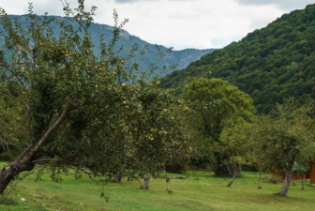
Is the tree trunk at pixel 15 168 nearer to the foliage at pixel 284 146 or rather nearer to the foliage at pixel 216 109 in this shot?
the foliage at pixel 284 146

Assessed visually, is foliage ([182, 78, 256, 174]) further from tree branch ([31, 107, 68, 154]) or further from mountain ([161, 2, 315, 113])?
tree branch ([31, 107, 68, 154])

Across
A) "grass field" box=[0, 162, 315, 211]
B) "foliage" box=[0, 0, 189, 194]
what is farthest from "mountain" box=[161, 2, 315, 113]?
"foliage" box=[0, 0, 189, 194]

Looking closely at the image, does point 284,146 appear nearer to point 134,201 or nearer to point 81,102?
point 134,201

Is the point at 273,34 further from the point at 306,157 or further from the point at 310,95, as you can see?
the point at 306,157

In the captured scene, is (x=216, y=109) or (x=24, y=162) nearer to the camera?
(x=24, y=162)

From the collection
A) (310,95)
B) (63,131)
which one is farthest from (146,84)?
(310,95)

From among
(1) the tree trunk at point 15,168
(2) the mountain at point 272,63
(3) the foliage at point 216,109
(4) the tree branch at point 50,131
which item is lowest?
(1) the tree trunk at point 15,168

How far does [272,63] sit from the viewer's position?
10812 centimetres

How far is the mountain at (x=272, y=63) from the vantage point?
91.3 metres

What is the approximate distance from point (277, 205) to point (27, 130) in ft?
74.6

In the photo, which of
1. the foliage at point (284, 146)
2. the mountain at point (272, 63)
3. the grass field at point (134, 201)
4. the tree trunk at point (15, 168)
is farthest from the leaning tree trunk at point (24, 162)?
the mountain at point (272, 63)

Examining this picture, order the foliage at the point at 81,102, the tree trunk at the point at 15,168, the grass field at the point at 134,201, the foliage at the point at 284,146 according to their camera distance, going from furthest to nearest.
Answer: the foliage at the point at 284,146 < the grass field at the point at 134,201 < the tree trunk at the point at 15,168 < the foliage at the point at 81,102

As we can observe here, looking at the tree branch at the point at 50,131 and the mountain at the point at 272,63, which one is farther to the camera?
the mountain at the point at 272,63

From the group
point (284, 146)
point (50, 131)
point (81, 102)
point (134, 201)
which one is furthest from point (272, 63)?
point (81, 102)
